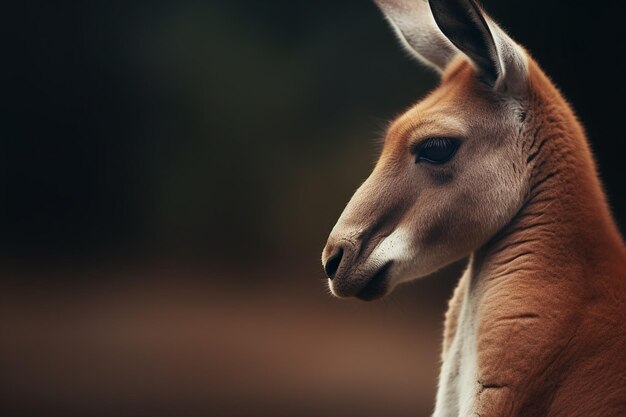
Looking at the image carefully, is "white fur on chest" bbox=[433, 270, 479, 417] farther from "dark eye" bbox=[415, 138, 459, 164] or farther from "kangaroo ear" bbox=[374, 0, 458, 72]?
"kangaroo ear" bbox=[374, 0, 458, 72]

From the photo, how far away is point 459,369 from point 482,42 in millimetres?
624

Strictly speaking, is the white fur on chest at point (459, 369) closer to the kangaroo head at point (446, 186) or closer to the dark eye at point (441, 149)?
the kangaroo head at point (446, 186)

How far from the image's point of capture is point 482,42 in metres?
1.82

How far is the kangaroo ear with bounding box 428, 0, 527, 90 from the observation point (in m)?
1.76

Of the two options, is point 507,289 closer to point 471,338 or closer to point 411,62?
point 471,338

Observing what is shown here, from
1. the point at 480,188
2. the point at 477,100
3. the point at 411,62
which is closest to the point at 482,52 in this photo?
the point at 477,100

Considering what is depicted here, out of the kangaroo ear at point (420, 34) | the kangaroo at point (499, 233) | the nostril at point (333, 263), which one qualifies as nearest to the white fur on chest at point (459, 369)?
the kangaroo at point (499, 233)

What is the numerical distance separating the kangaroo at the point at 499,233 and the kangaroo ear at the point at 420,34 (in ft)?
0.71

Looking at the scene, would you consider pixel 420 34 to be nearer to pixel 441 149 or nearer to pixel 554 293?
pixel 441 149

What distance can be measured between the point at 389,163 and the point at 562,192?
0.33m

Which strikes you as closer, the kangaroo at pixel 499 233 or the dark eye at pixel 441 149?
the kangaroo at pixel 499 233

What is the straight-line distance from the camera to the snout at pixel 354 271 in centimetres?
183

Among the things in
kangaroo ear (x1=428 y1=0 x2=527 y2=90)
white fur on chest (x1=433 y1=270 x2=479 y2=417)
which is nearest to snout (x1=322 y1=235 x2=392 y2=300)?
white fur on chest (x1=433 y1=270 x2=479 y2=417)

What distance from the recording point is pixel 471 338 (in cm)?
185
